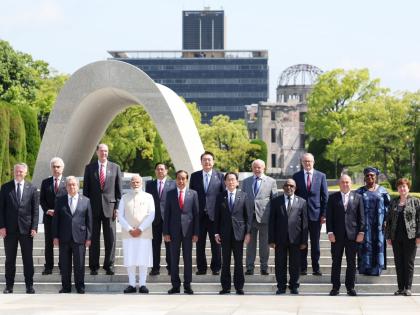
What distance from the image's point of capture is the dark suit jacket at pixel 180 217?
13617 mm

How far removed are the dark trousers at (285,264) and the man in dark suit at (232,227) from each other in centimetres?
48

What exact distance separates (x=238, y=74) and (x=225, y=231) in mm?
146982

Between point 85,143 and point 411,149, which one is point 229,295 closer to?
point 85,143

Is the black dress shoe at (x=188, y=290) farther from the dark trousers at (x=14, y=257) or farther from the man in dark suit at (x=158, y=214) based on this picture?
the dark trousers at (x=14, y=257)

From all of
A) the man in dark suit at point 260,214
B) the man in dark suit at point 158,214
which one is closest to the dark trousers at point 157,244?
the man in dark suit at point 158,214

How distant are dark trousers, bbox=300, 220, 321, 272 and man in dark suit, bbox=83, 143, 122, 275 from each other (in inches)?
110

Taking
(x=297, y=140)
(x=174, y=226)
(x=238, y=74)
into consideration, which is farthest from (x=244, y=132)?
(x=238, y=74)

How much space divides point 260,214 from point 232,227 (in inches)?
34.9

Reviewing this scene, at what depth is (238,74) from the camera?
159750 mm

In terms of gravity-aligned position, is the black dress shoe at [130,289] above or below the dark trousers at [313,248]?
below

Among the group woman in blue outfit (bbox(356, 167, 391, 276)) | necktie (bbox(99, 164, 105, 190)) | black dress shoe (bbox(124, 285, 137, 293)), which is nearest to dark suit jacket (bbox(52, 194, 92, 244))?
necktie (bbox(99, 164, 105, 190))

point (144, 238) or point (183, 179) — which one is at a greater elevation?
point (183, 179)

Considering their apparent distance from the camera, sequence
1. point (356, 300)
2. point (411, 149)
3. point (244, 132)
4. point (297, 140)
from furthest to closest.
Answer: point (297, 140) → point (244, 132) → point (411, 149) → point (356, 300)

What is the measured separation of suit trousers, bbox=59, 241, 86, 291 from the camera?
44.5 ft
